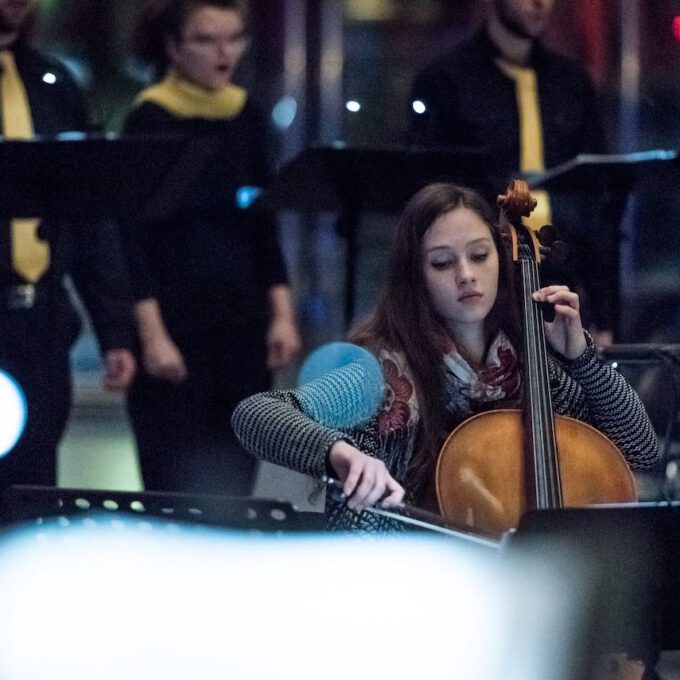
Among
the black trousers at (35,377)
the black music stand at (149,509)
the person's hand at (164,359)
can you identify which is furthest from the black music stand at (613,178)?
the black music stand at (149,509)

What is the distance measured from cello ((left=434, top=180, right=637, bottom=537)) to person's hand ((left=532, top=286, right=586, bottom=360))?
2 cm

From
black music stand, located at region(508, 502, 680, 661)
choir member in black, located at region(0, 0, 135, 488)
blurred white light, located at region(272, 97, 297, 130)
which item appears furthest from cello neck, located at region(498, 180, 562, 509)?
blurred white light, located at region(272, 97, 297, 130)

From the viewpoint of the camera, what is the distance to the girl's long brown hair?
6.03 feet

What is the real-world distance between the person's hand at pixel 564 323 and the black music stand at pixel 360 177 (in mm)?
624

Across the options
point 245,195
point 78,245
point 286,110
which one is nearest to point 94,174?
point 78,245

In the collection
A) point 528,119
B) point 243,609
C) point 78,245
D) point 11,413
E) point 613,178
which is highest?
point 528,119

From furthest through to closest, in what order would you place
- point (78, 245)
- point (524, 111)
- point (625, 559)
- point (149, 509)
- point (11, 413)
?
point (524, 111) < point (78, 245) < point (11, 413) < point (149, 509) < point (625, 559)

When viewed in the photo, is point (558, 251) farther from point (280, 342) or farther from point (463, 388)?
point (280, 342)

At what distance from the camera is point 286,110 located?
534 cm

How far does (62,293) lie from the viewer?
9.03 ft

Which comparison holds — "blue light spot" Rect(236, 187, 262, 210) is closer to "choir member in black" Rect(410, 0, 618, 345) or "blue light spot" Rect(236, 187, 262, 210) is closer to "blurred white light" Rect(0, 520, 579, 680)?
"choir member in black" Rect(410, 0, 618, 345)

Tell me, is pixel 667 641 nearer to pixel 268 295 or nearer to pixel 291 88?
pixel 268 295

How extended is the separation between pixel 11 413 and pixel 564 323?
3.87 feet

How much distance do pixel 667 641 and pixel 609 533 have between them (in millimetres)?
163
